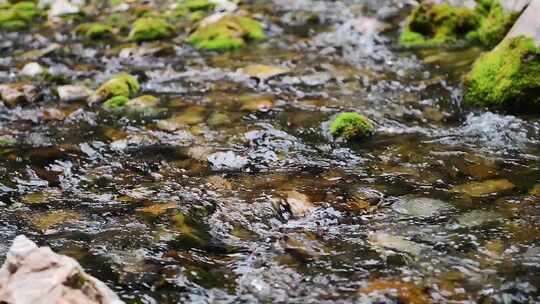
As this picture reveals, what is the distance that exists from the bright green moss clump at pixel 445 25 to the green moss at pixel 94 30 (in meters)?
6.81

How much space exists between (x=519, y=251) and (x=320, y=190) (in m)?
1.85

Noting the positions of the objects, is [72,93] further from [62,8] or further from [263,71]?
[62,8]

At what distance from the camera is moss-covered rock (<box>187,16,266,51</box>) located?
39.2ft

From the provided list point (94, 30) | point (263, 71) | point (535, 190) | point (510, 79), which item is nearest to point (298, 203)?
point (535, 190)

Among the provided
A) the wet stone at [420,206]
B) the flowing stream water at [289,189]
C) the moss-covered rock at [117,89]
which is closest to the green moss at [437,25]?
the flowing stream water at [289,189]

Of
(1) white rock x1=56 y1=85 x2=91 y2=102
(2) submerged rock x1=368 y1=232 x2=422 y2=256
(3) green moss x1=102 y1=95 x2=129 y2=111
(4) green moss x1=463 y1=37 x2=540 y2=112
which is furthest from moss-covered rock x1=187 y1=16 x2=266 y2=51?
(2) submerged rock x1=368 y1=232 x2=422 y2=256

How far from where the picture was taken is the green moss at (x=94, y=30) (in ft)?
45.0

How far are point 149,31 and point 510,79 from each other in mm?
8292

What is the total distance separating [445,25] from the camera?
11102 millimetres

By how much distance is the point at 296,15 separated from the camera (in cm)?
1446

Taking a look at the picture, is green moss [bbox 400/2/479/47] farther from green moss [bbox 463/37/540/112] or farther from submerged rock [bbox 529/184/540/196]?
submerged rock [bbox 529/184/540/196]

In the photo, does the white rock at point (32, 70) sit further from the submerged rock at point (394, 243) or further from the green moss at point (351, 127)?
the submerged rock at point (394, 243)

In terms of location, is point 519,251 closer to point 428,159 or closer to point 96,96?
point 428,159

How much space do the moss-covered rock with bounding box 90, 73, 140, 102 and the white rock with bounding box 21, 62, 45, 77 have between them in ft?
6.12
